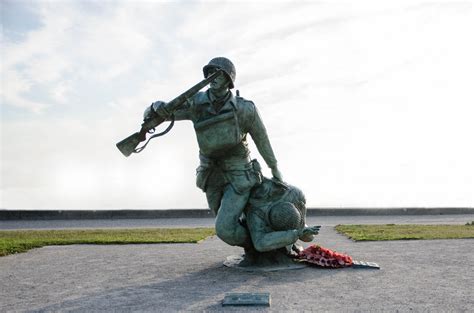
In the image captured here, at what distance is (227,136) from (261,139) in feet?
2.02

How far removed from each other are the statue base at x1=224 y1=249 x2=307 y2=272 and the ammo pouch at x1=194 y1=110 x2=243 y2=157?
5.28 feet

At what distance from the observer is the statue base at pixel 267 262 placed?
7160 mm

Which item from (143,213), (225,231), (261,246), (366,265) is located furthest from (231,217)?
(143,213)

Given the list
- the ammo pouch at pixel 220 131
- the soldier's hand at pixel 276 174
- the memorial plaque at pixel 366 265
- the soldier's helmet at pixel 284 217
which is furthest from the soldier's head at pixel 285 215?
the ammo pouch at pixel 220 131

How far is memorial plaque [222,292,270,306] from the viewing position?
191 inches

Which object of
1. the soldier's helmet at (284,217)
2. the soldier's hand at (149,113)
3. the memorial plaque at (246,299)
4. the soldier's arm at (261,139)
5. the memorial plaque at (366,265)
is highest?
the soldier's hand at (149,113)

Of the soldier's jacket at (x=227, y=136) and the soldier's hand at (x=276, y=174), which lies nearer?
→ the soldier's jacket at (x=227, y=136)

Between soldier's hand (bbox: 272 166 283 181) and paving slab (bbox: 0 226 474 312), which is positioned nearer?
paving slab (bbox: 0 226 474 312)

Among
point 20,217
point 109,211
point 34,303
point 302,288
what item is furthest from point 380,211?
point 34,303

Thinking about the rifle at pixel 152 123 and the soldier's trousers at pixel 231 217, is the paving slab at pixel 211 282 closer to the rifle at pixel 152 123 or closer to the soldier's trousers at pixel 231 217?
the soldier's trousers at pixel 231 217

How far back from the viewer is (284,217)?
7.00 meters

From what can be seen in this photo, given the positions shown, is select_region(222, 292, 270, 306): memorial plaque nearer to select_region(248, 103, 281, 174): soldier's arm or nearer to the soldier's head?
the soldier's head

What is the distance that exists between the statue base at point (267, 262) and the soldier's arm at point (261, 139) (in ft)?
3.87

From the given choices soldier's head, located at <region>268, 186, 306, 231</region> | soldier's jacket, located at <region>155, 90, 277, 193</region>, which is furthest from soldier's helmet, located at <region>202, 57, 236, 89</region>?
soldier's head, located at <region>268, 186, 306, 231</region>
